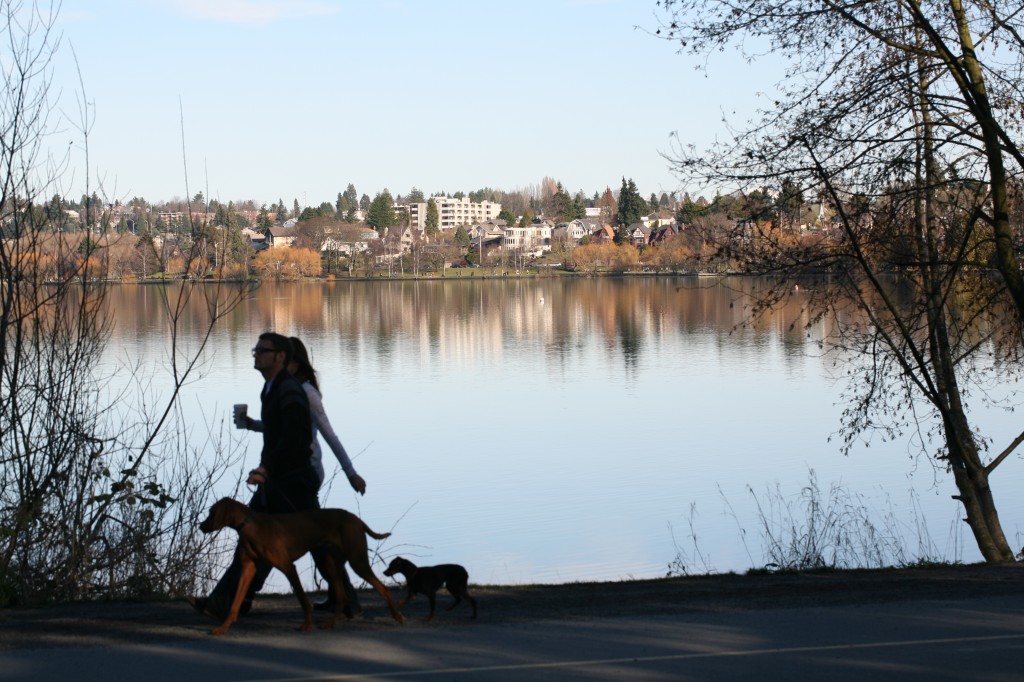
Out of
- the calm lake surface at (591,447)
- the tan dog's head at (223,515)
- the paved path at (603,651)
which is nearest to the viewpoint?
the paved path at (603,651)

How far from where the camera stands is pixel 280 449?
24.1ft

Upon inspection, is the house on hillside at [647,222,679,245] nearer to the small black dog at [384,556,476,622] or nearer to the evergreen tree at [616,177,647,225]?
the small black dog at [384,556,476,622]

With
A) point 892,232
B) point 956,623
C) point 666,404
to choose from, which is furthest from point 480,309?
point 956,623

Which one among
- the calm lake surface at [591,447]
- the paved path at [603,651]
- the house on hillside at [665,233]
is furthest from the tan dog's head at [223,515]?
the house on hillside at [665,233]

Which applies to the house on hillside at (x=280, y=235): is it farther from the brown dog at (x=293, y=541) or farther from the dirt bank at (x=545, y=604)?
the brown dog at (x=293, y=541)

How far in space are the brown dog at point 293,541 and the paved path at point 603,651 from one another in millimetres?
249

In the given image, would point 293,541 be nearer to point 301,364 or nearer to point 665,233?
point 301,364

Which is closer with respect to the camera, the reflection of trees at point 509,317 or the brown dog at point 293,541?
the brown dog at point 293,541

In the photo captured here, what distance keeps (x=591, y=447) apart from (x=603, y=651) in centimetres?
1766

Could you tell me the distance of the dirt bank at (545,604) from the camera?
7.23 metres

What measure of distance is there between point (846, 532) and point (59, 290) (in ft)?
30.8

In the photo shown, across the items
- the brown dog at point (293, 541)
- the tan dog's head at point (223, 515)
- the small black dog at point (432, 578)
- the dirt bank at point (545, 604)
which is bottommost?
the dirt bank at point (545, 604)

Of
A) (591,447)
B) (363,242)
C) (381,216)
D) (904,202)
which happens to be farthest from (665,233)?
(381,216)

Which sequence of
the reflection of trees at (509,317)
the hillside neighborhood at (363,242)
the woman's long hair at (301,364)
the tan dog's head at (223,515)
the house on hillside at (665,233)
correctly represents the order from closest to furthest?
1. the tan dog's head at (223,515)
2. the woman's long hair at (301,364)
3. the hillside neighborhood at (363,242)
4. the house on hillside at (665,233)
5. the reflection of trees at (509,317)
